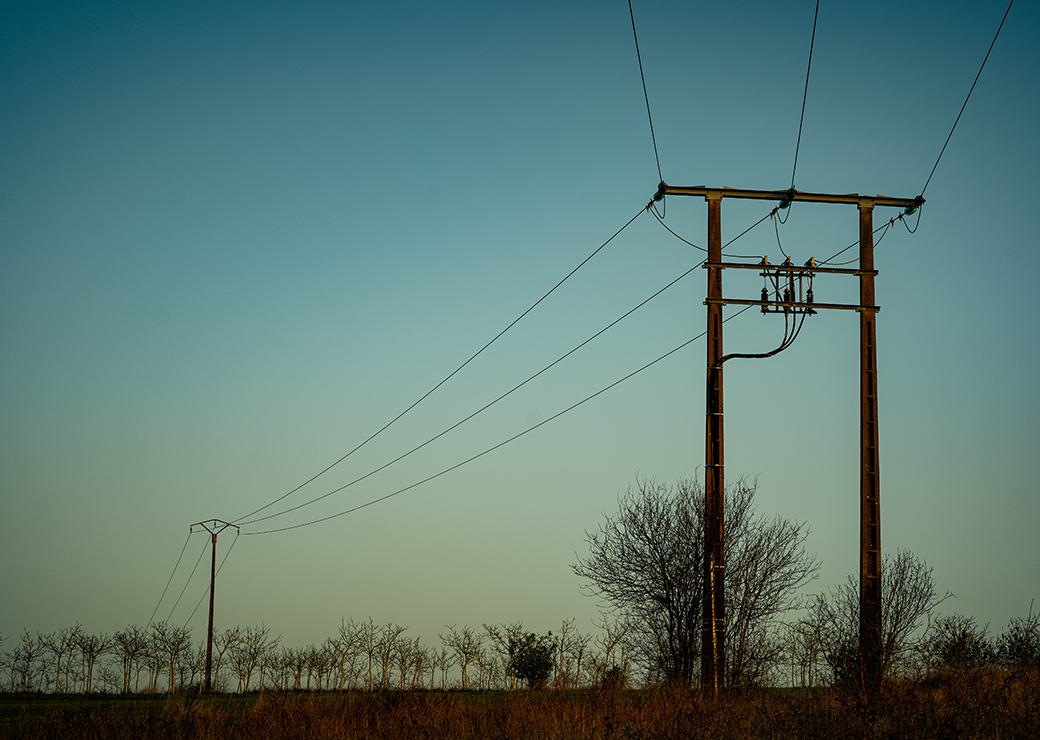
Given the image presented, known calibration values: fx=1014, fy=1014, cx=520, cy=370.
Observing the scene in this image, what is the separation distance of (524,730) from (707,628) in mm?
5921

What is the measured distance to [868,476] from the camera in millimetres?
18875

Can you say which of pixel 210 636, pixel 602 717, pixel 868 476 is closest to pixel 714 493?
pixel 868 476

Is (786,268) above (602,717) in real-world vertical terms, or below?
above

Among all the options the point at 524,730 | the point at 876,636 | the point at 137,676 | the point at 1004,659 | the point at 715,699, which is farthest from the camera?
the point at 137,676

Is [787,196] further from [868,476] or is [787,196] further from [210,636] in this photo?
A: [210,636]

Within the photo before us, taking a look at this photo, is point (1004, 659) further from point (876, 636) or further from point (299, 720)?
point (299, 720)

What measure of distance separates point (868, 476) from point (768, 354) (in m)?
2.95

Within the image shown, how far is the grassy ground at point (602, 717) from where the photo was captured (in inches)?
467

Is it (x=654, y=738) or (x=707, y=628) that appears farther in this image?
(x=707, y=628)

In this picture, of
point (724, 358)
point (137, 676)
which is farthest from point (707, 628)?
point (137, 676)

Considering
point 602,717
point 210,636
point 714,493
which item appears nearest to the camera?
point 602,717

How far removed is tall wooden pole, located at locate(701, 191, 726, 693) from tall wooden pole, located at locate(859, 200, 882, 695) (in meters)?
2.44

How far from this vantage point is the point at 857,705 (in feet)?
40.7

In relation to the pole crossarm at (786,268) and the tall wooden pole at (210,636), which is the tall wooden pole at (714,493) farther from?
the tall wooden pole at (210,636)
